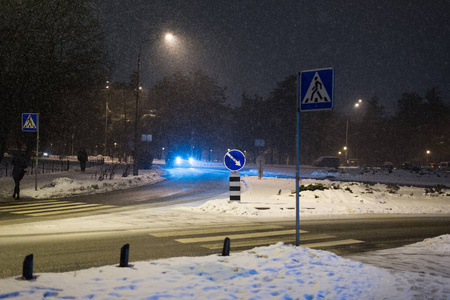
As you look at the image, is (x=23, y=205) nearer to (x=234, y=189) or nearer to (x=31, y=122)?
(x=31, y=122)

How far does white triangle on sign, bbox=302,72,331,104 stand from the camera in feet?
26.0

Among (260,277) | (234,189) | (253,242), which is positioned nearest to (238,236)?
(253,242)

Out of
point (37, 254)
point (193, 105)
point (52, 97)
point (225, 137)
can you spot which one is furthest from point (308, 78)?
point (225, 137)

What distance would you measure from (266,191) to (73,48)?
52.4 ft

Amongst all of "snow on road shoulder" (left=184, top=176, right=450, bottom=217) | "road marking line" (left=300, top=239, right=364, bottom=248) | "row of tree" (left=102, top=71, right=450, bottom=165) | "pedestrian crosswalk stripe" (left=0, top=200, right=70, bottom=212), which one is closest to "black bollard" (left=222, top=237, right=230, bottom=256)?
"road marking line" (left=300, top=239, right=364, bottom=248)

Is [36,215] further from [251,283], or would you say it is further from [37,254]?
[251,283]

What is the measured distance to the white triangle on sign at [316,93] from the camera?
26.0 ft

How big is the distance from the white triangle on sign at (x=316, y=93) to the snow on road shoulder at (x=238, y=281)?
2751mm

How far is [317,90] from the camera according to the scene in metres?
8.00

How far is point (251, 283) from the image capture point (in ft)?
19.9

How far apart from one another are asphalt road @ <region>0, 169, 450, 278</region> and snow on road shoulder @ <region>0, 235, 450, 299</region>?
103 cm

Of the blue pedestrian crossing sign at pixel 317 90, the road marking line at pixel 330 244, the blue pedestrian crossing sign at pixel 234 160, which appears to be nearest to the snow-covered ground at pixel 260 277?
the road marking line at pixel 330 244

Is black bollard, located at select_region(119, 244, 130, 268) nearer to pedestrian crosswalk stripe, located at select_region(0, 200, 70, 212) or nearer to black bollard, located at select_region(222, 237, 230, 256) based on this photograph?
black bollard, located at select_region(222, 237, 230, 256)

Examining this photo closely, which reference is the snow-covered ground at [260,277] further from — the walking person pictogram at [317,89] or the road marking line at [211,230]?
the walking person pictogram at [317,89]
